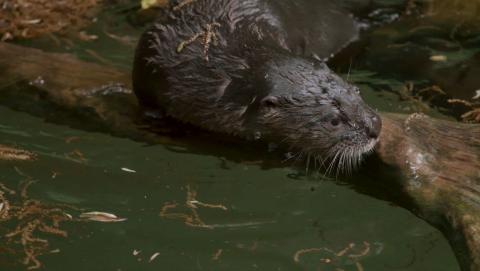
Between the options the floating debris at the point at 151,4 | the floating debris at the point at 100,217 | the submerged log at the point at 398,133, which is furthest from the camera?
the floating debris at the point at 151,4

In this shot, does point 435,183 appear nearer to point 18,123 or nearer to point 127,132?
point 127,132

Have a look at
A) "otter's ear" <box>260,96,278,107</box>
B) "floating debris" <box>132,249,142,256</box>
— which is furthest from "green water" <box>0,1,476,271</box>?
"otter's ear" <box>260,96,278,107</box>

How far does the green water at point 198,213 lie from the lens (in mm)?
3404

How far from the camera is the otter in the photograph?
3931 mm

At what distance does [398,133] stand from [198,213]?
3.43 ft

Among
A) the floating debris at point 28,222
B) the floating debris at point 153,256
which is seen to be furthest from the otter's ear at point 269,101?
the floating debris at point 28,222

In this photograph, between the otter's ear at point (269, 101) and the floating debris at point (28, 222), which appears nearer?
the floating debris at point (28, 222)

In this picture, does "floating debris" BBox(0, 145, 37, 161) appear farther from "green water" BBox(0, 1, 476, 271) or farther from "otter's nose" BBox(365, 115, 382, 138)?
"otter's nose" BBox(365, 115, 382, 138)

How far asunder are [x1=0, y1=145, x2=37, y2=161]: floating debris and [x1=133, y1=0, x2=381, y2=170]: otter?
2.32ft

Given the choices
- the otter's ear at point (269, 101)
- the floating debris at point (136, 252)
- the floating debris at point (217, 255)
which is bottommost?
the floating debris at point (136, 252)

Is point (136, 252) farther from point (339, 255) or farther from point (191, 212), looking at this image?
point (339, 255)

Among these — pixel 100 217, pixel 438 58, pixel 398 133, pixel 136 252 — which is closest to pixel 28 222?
pixel 100 217

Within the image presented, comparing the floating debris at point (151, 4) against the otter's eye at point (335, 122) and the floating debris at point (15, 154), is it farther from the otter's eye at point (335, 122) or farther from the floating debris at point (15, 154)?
the otter's eye at point (335, 122)

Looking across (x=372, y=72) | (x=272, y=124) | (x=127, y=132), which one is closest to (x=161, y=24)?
(x=127, y=132)
